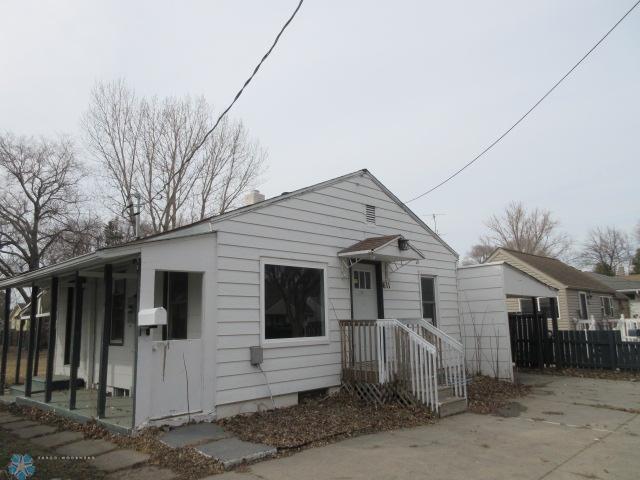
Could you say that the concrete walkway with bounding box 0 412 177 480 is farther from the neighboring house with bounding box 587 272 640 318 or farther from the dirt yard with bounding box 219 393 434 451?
the neighboring house with bounding box 587 272 640 318

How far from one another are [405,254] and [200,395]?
4.72 metres

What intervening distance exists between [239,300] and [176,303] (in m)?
1.13

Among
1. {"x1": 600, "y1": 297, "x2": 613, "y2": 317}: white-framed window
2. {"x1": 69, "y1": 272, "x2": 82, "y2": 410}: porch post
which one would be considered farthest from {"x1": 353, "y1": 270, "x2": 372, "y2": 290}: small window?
{"x1": 600, "y1": 297, "x2": 613, "y2": 317}: white-framed window

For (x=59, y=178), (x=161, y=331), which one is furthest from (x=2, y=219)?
(x=161, y=331)

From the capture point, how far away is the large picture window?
7914mm

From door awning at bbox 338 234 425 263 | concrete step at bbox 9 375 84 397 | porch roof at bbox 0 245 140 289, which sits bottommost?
concrete step at bbox 9 375 84 397

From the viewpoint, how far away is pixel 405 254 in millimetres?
9430

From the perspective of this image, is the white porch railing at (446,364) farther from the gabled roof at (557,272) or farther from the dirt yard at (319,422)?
the gabled roof at (557,272)

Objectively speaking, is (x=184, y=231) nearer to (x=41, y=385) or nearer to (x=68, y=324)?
(x=41, y=385)

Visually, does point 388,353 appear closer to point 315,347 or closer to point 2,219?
point 315,347

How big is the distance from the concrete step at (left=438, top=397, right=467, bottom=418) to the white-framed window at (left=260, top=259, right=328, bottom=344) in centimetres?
229

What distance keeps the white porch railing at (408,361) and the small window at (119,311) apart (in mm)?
4786

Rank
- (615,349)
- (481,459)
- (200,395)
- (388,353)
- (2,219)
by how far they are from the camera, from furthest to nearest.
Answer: (2,219), (615,349), (388,353), (200,395), (481,459)

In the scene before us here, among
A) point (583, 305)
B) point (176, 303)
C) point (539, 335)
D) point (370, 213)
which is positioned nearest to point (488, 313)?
point (539, 335)
